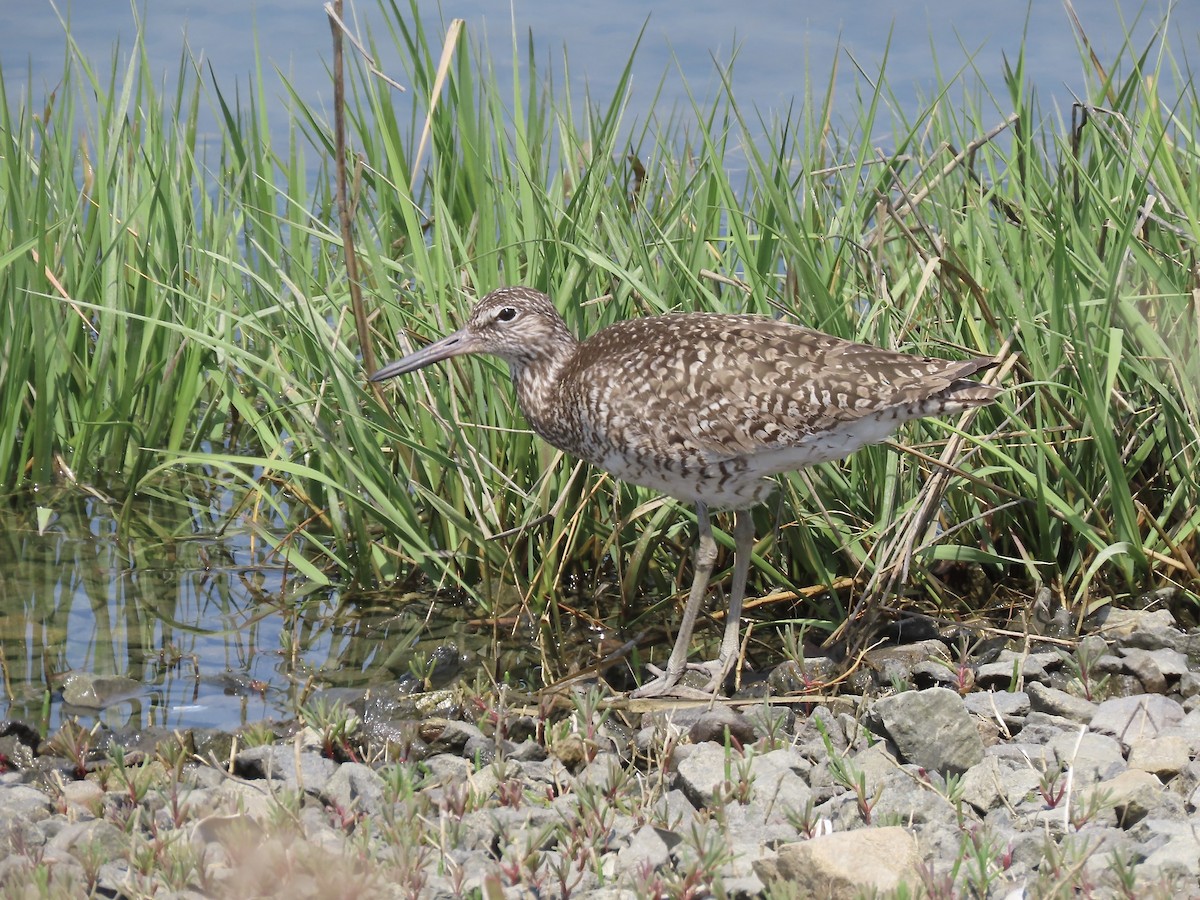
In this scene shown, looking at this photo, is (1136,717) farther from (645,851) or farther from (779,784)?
(645,851)

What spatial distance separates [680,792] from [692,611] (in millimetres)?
1460

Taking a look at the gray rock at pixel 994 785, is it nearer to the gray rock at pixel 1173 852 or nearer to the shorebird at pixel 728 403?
the gray rock at pixel 1173 852

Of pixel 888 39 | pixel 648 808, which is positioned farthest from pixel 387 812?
pixel 888 39

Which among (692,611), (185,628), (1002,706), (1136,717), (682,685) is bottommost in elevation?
(185,628)

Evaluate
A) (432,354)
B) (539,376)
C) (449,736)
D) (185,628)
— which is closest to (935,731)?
(449,736)

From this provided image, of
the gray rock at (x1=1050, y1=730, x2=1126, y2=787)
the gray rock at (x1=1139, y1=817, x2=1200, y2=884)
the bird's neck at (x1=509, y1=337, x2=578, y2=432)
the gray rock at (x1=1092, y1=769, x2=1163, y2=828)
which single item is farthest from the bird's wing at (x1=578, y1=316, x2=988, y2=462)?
the gray rock at (x1=1139, y1=817, x2=1200, y2=884)

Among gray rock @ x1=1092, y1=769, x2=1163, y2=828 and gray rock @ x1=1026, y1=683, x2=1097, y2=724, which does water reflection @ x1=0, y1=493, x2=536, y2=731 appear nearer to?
gray rock @ x1=1026, y1=683, x2=1097, y2=724

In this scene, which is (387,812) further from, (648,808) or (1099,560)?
(1099,560)

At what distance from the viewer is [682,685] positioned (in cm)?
592

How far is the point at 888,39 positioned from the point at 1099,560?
2871 mm

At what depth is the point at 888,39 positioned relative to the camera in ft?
22.9

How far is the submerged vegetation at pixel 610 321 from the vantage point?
6062 millimetres

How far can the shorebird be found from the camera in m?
5.49

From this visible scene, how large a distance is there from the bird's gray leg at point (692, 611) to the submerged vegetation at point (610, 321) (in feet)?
1.29
